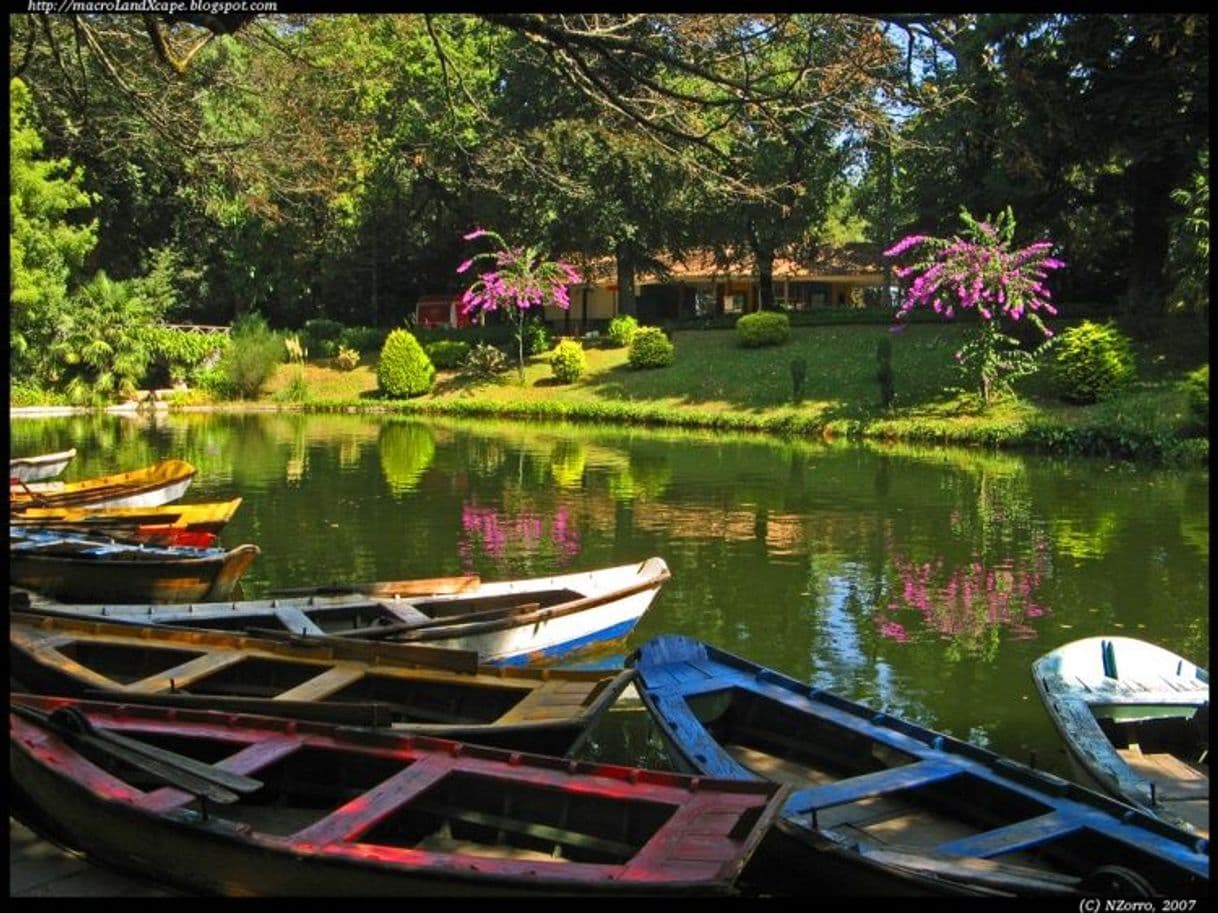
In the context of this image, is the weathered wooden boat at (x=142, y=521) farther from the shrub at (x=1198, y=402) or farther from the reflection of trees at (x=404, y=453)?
the shrub at (x=1198, y=402)

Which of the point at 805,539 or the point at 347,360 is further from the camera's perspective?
the point at 347,360

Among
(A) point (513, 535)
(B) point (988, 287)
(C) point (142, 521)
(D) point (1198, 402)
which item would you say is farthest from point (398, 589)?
(B) point (988, 287)

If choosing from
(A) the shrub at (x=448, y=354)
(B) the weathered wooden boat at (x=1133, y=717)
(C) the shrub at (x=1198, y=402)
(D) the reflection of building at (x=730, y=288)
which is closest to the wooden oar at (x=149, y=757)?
(B) the weathered wooden boat at (x=1133, y=717)

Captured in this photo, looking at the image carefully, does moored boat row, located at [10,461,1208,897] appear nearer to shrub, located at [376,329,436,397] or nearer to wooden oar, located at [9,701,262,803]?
wooden oar, located at [9,701,262,803]

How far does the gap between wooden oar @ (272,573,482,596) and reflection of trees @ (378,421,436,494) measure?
969cm

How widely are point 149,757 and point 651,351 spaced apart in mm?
32131

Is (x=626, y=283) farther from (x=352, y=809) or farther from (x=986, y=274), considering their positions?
(x=352, y=809)

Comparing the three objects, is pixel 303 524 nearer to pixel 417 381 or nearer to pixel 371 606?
pixel 371 606

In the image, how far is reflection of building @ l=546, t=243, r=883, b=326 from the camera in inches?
1880

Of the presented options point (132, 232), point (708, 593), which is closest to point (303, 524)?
point (708, 593)

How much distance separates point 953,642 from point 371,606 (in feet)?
16.0

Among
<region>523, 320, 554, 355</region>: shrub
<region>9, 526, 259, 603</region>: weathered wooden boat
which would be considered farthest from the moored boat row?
<region>523, 320, 554, 355</region>: shrub

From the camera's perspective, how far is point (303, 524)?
53.1 ft

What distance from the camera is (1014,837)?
16.0 ft
